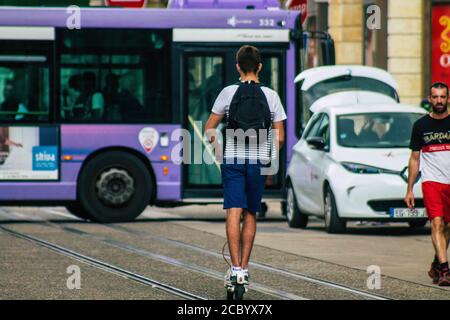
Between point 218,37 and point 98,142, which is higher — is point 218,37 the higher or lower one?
the higher one

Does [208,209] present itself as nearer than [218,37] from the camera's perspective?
No

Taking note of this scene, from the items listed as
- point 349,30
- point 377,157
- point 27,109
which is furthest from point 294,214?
point 349,30

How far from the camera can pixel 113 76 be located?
2302 centimetres

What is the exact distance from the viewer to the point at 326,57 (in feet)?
77.2

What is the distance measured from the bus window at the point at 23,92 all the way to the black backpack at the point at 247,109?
1111 cm

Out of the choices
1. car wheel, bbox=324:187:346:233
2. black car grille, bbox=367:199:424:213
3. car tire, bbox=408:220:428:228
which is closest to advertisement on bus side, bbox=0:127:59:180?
car wheel, bbox=324:187:346:233

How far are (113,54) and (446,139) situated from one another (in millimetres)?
10169

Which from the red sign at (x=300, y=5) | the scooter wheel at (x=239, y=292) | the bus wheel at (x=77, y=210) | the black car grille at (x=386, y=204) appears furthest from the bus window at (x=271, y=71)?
the scooter wheel at (x=239, y=292)

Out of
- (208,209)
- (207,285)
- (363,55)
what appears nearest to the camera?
(207,285)

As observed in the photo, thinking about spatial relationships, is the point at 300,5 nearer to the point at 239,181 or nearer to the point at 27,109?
the point at 27,109

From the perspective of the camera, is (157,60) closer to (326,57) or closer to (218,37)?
(218,37)

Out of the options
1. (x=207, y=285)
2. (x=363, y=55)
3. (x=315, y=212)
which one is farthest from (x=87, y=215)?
(x=363, y=55)

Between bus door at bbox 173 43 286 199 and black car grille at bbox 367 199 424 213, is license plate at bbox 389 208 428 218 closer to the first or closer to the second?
black car grille at bbox 367 199 424 213

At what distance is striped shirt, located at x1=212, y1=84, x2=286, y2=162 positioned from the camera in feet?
38.9
